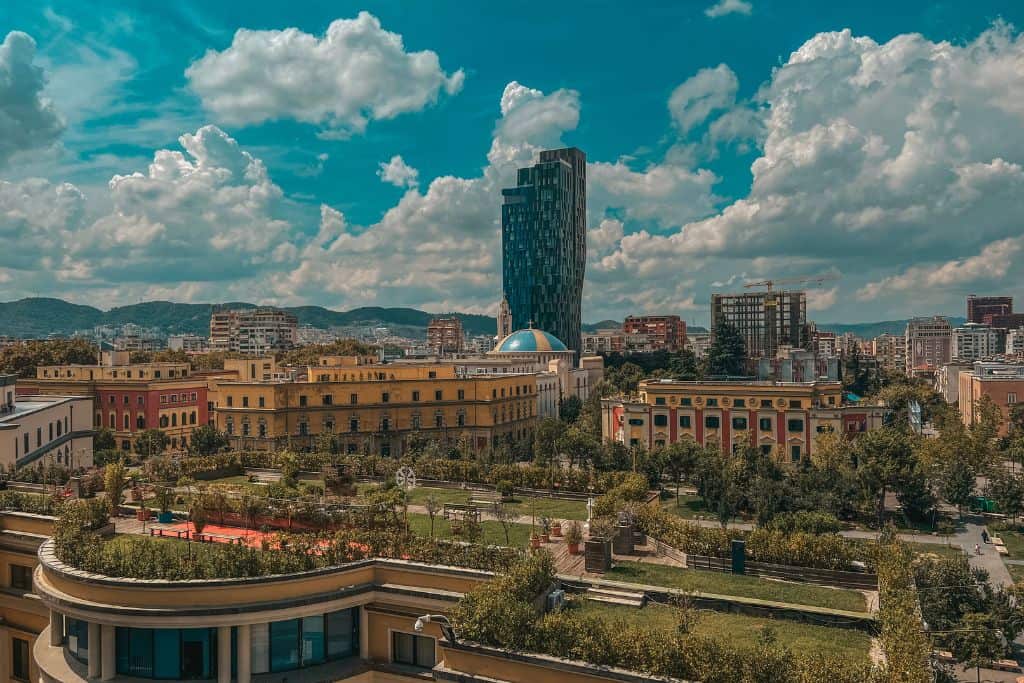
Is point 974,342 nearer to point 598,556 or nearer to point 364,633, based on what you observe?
point 598,556

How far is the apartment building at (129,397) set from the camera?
69.2 m

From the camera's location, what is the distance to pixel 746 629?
17.4m

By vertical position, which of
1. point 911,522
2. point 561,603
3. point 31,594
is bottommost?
point 911,522

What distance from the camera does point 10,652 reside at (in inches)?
973

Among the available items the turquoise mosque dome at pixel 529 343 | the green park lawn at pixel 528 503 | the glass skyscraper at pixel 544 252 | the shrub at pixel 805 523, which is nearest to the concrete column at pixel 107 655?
the green park lawn at pixel 528 503

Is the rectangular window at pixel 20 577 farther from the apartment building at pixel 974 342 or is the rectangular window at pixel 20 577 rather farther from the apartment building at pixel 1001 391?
the apartment building at pixel 974 342

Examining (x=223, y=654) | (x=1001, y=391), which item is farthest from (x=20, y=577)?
(x=1001, y=391)

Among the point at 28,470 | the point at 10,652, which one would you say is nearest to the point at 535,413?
the point at 28,470

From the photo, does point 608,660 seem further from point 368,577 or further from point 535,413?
point 535,413

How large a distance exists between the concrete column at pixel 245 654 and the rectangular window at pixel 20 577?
10288 mm

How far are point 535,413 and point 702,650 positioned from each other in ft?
225

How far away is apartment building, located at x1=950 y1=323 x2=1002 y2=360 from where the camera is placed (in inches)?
7288

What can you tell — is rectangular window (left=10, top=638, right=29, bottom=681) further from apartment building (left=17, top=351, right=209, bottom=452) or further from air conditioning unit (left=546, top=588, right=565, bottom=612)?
apartment building (left=17, top=351, right=209, bottom=452)

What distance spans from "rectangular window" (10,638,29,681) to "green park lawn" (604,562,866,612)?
1844 cm
